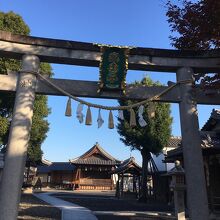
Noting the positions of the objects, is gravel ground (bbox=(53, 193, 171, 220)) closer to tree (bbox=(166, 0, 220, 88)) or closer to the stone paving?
the stone paving

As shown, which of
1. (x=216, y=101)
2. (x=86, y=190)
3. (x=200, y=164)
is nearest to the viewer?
(x=200, y=164)

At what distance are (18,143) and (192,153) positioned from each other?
4792 mm

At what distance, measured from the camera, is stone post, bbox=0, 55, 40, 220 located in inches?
295

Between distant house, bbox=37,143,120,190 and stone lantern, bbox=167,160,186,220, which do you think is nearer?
stone lantern, bbox=167,160,186,220

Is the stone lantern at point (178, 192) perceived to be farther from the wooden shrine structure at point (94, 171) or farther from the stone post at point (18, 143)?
the wooden shrine structure at point (94, 171)

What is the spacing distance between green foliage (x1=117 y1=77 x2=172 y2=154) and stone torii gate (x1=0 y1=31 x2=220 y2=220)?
16860 mm

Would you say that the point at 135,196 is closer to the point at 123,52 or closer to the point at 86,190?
the point at 86,190

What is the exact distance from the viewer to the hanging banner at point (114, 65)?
29.2ft

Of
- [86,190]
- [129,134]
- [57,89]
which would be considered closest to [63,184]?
[86,190]

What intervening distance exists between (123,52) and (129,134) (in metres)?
18.4

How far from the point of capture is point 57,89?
27.9 ft

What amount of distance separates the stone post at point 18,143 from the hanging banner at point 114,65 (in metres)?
2.01

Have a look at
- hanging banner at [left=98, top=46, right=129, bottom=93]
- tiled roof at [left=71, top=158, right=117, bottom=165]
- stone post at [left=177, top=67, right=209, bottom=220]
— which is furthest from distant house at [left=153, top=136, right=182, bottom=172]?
hanging banner at [left=98, top=46, right=129, bottom=93]

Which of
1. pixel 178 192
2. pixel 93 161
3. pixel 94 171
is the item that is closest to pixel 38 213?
pixel 178 192
